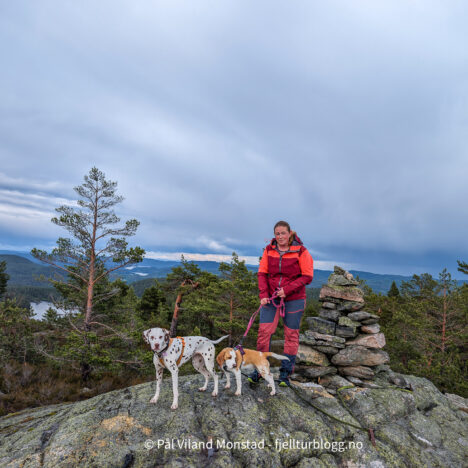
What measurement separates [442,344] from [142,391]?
1875 centimetres

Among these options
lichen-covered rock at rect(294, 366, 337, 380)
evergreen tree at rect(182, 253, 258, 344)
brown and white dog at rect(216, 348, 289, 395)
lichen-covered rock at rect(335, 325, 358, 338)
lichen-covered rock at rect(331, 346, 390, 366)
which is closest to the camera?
brown and white dog at rect(216, 348, 289, 395)

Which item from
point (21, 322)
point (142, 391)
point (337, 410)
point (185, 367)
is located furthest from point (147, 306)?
point (337, 410)

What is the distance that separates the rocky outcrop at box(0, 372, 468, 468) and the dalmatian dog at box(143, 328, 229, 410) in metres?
0.50

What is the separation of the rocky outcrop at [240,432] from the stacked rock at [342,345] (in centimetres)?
61

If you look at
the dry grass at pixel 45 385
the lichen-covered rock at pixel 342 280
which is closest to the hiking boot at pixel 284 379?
the lichen-covered rock at pixel 342 280

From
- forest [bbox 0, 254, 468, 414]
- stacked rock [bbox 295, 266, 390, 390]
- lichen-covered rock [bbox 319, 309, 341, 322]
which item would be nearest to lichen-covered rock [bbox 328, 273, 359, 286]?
stacked rock [bbox 295, 266, 390, 390]

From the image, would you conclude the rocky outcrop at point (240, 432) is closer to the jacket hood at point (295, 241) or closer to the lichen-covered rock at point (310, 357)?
the lichen-covered rock at point (310, 357)

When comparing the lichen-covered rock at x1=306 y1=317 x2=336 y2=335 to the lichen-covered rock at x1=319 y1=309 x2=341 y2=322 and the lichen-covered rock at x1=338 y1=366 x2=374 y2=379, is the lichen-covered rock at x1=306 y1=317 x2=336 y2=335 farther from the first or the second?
the lichen-covered rock at x1=338 y1=366 x2=374 y2=379

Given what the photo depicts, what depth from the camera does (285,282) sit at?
5566 millimetres

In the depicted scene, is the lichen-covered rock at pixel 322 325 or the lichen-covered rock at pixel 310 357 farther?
the lichen-covered rock at pixel 322 325

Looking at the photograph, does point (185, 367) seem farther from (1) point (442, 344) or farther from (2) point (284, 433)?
(1) point (442, 344)

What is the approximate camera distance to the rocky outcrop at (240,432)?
12.8 feet

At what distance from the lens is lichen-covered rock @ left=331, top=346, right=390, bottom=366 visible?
6.93 metres

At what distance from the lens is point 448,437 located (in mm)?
5617
